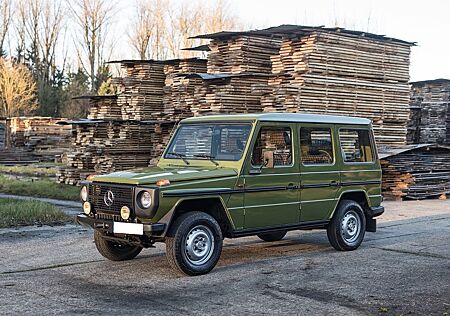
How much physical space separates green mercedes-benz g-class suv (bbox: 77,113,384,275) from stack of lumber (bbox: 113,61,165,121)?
46.1 ft

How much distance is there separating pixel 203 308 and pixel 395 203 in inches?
521

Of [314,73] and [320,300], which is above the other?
[314,73]

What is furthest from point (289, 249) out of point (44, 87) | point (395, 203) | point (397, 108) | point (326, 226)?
point (44, 87)

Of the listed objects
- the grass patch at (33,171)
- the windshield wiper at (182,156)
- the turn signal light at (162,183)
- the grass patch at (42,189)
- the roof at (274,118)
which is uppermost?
the roof at (274,118)

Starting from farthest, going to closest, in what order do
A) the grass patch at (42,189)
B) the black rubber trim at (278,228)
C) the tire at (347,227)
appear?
the grass patch at (42,189) → the tire at (347,227) → the black rubber trim at (278,228)

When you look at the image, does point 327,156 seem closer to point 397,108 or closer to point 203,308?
point 203,308

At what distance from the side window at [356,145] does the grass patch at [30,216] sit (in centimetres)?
602

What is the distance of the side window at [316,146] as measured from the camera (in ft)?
32.3

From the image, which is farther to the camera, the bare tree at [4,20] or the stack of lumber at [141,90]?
the bare tree at [4,20]

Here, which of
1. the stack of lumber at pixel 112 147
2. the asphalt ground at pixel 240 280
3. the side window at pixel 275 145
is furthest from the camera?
the stack of lumber at pixel 112 147

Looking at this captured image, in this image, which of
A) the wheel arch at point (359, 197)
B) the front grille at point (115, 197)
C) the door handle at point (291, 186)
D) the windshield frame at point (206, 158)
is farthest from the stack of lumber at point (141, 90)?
the front grille at point (115, 197)

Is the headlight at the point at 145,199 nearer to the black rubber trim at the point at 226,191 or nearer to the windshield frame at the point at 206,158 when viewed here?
the black rubber trim at the point at 226,191

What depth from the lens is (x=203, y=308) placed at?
686cm

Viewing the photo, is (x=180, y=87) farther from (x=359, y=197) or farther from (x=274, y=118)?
(x=274, y=118)
